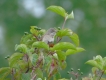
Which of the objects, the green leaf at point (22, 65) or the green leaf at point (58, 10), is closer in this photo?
the green leaf at point (22, 65)

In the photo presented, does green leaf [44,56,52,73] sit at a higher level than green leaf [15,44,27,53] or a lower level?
lower

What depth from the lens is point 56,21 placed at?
35.6 feet

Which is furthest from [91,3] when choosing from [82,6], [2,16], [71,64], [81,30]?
[71,64]

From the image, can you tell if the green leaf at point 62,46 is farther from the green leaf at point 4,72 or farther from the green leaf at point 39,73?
the green leaf at point 4,72

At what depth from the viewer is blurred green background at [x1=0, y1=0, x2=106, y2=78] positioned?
34.2 feet

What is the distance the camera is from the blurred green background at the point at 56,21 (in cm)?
1043

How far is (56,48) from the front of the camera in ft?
7.06

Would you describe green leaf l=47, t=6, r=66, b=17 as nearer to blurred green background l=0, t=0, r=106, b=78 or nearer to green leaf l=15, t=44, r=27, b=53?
green leaf l=15, t=44, r=27, b=53

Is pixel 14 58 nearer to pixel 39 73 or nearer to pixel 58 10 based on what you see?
pixel 39 73

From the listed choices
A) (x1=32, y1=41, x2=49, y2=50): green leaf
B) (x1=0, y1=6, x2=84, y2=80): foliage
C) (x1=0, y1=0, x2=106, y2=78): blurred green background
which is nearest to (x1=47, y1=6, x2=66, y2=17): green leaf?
(x1=0, y1=6, x2=84, y2=80): foliage

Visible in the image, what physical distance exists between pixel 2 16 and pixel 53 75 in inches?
379

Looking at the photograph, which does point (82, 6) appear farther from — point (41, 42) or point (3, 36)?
point (41, 42)

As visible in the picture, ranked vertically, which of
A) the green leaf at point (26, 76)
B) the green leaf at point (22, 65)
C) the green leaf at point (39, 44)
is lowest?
the green leaf at point (26, 76)

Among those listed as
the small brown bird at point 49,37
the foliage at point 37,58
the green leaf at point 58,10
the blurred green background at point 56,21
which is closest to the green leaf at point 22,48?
the foliage at point 37,58
